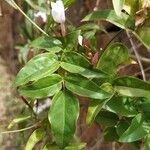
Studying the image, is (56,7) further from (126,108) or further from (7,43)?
(7,43)

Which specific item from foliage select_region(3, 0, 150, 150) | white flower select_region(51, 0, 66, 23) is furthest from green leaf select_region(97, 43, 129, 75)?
white flower select_region(51, 0, 66, 23)

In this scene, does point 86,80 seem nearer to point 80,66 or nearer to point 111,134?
point 80,66

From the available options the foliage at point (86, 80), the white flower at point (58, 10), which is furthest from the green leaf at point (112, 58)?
the white flower at point (58, 10)

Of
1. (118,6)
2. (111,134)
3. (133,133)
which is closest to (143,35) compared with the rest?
(118,6)

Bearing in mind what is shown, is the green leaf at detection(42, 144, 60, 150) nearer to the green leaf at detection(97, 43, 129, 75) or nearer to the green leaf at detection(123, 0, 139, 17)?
the green leaf at detection(97, 43, 129, 75)

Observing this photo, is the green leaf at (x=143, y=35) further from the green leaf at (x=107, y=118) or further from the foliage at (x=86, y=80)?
the green leaf at (x=107, y=118)
